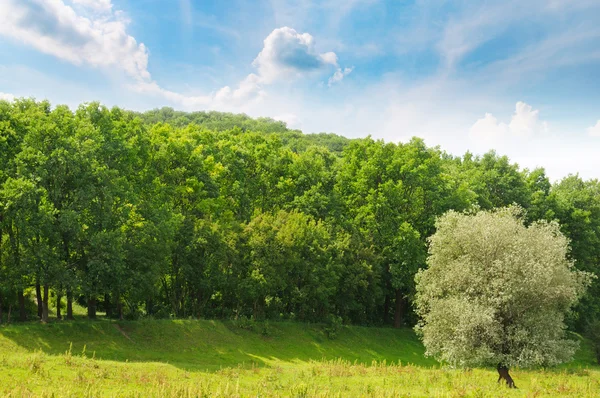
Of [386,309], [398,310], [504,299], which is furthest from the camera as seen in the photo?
[386,309]

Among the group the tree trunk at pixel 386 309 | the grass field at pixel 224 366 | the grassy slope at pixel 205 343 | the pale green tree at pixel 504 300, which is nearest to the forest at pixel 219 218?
the tree trunk at pixel 386 309

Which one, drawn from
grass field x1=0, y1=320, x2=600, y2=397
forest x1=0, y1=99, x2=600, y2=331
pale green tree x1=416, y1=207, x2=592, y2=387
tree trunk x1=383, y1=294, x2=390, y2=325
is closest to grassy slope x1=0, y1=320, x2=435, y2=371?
grass field x1=0, y1=320, x2=600, y2=397

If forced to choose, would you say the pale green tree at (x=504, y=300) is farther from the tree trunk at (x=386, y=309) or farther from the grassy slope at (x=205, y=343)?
the tree trunk at (x=386, y=309)

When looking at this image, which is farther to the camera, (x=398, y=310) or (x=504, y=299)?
(x=398, y=310)

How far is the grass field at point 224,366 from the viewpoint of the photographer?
24.5 meters

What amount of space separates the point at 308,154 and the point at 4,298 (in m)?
38.8

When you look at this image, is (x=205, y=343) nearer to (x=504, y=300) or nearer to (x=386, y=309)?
(x=504, y=300)

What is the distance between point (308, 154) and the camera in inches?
2498

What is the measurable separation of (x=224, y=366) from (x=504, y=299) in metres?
21.5

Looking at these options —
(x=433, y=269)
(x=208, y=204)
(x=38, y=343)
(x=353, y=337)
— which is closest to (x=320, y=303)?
(x=353, y=337)

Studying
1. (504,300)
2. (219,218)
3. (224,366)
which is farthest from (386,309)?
(504,300)

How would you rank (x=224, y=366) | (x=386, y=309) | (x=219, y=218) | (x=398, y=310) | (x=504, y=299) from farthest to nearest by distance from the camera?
(x=386, y=309) → (x=398, y=310) → (x=219, y=218) → (x=224, y=366) → (x=504, y=299)

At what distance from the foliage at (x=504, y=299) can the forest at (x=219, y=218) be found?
8.94 metres

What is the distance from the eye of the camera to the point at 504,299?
29.1m
